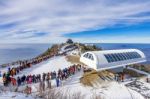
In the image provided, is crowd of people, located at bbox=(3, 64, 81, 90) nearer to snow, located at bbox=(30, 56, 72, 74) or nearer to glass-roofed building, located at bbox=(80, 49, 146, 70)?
snow, located at bbox=(30, 56, 72, 74)

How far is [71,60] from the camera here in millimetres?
40406

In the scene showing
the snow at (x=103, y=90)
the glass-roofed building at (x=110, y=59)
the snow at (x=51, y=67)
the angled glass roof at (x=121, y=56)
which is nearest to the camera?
the snow at (x=103, y=90)

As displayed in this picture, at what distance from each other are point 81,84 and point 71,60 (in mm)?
13824

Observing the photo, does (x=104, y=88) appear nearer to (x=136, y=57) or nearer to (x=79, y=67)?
(x=79, y=67)

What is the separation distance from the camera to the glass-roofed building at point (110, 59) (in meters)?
32.1

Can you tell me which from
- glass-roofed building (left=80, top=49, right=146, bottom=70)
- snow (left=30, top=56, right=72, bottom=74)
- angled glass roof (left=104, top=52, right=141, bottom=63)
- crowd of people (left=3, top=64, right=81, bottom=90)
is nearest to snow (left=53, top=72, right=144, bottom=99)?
crowd of people (left=3, top=64, right=81, bottom=90)

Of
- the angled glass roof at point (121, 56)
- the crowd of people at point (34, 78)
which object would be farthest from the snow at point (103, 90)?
the angled glass roof at point (121, 56)

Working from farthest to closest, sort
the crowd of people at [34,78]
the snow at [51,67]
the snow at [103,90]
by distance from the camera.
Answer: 1. the snow at [51,67]
2. the crowd of people at [34,78]
3. the snow at [103,90]

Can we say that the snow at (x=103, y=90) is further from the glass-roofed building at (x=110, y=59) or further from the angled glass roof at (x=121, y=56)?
the angled glass roof at (x=121, y=56)

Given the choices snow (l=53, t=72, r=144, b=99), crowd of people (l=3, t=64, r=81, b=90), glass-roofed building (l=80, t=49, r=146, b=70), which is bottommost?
snow (l=53, t=72, r=144, b=99)

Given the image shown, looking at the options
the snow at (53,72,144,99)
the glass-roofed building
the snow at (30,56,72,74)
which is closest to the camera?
the snow at (53,72,144,99)

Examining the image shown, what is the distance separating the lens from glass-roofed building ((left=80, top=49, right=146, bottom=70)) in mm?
32125

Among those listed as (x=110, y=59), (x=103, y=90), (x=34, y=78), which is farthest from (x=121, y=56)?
(x=34, y=78)

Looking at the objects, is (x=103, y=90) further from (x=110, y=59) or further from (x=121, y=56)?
(x=121, y=56)
